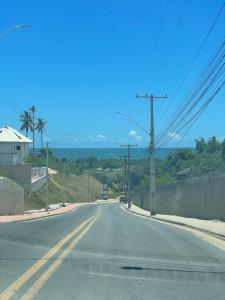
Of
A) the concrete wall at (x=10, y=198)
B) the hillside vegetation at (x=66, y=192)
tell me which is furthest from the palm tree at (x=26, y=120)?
the concrete wall at (x=10, y=198)

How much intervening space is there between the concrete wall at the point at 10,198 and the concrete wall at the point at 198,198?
568 inches

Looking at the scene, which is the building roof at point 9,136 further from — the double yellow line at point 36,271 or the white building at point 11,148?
the double yellow line at point 36,271

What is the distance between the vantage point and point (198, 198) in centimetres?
4094

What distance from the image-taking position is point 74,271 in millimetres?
Result: 12609

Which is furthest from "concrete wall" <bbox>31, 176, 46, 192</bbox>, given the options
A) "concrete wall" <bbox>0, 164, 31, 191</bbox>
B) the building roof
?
the building roof

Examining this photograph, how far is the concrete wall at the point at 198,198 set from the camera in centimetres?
3447

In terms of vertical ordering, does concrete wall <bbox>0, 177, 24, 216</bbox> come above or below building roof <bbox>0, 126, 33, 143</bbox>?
below

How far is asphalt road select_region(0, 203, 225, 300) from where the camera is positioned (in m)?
10.1

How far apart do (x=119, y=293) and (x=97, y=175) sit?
187805 mm

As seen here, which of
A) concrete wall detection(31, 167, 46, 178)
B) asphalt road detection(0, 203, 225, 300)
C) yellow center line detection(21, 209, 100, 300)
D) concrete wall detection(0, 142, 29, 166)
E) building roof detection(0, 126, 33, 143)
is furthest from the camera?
concrete wall detection(31, 167, 46, 178)

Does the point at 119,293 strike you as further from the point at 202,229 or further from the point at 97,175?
the point at 97,175

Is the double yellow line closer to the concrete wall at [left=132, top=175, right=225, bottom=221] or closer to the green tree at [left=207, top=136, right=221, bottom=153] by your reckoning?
the concrete wall at [left=132, top=175, right=225, bottom=221]

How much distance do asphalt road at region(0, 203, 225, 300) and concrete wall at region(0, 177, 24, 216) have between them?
121ft

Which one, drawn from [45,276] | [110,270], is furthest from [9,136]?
[45,276]
